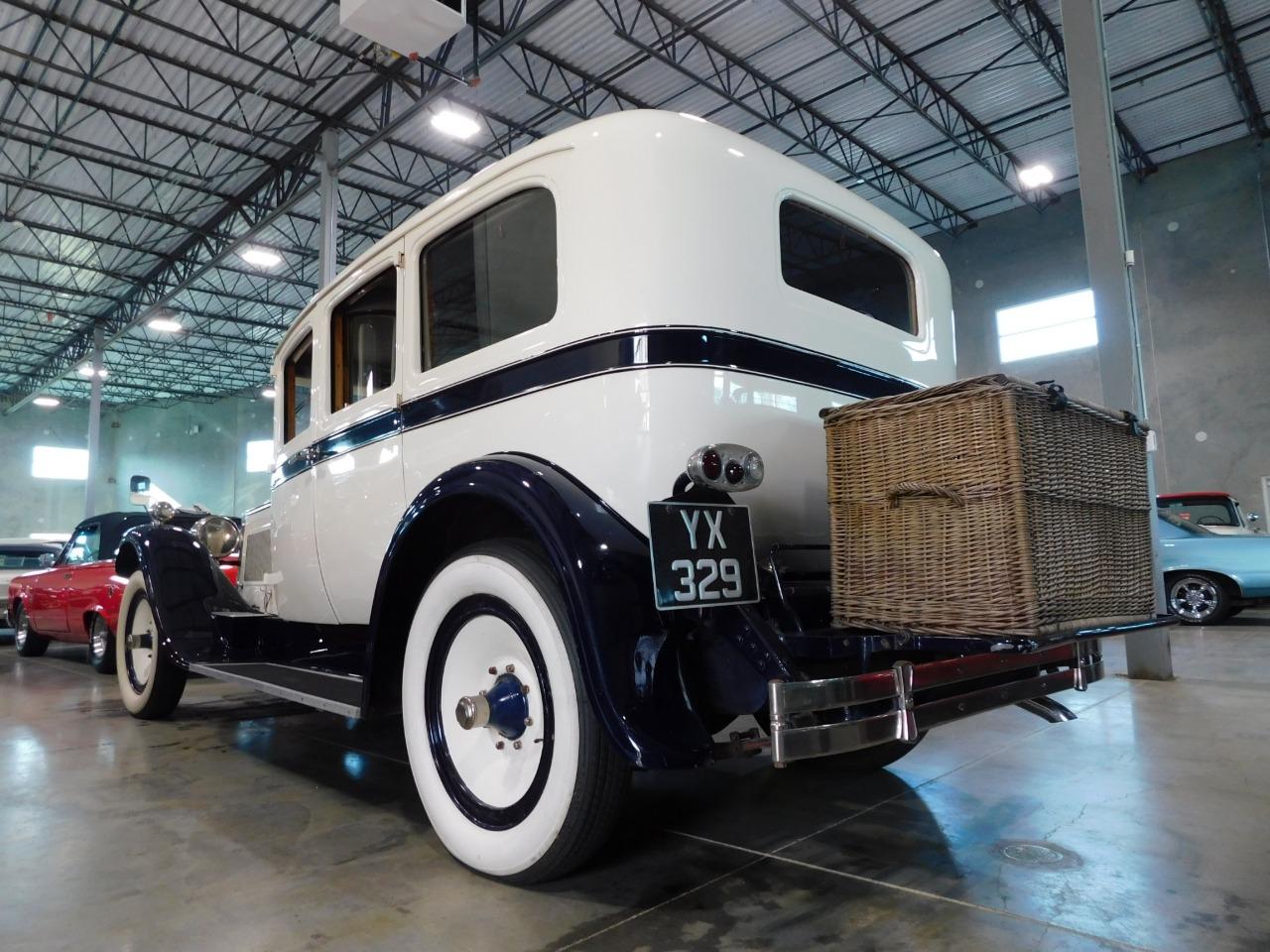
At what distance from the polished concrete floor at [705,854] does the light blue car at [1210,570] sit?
5722 mm

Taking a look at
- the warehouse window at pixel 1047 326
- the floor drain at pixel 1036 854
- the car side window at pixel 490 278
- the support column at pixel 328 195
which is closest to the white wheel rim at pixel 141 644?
the car side window at pixel 490 278

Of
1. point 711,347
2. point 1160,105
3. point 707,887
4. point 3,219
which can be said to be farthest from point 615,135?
point 3,219

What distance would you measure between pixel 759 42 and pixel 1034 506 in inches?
443

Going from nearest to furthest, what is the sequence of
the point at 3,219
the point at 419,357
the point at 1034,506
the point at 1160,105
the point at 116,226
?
1. the point at 1034,506
2. the point at 419,357
3. the point at 1160,105
4. the point at 3,219
5. the point at 116,226

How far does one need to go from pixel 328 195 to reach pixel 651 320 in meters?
11.9

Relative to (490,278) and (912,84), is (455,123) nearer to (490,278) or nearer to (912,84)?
(912,84)

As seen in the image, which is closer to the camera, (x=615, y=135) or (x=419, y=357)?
(x=615, y=135)

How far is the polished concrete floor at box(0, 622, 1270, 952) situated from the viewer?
1880 mm

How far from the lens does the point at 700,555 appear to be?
1963 mm

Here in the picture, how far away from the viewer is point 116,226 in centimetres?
1619

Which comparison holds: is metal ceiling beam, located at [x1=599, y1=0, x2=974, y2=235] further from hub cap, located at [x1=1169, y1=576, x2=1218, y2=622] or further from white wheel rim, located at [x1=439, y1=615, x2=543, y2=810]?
white wheel rim, located at [x1=439, y1=615, x2=543, y2=810]

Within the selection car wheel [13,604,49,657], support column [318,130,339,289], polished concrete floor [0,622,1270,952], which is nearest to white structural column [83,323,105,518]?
support column [318,130,339,289]

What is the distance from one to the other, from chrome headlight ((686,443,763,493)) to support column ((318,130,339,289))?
1098cm

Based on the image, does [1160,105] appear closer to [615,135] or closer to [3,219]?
[615,135]
